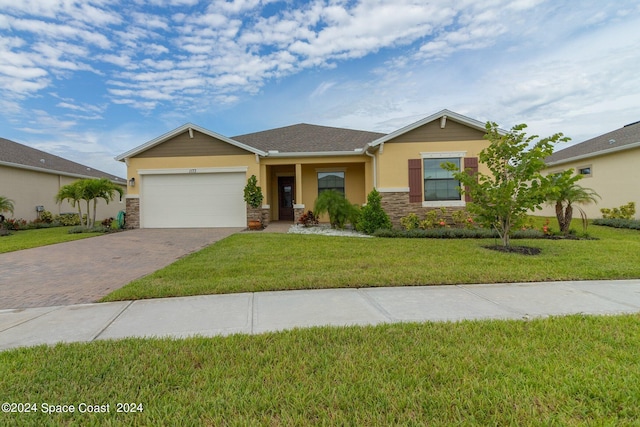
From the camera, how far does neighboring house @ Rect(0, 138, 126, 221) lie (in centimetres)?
1504

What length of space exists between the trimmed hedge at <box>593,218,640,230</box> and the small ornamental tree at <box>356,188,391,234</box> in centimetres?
944

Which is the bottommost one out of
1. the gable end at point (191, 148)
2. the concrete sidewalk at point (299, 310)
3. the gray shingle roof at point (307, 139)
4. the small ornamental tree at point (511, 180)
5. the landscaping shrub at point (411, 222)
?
the concrete sidewalk at point (299, 310)

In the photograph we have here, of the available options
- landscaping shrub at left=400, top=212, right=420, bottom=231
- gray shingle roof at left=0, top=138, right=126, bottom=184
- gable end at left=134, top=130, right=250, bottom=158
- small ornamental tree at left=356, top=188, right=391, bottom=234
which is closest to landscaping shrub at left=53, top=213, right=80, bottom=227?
gray shingle roof at left=0, top=138, right=126, bottom=184

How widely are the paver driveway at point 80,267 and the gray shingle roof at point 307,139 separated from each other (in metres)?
6.71

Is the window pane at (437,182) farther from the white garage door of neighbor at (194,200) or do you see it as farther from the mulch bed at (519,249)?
the white garage door of neighbor at (194,200)

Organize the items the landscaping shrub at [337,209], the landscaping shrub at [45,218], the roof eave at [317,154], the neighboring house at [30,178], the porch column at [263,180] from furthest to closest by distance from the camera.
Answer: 1. the landscaping shrub at [45,218]
2. the neighboring house at [30,178]
3. the porch column at [263,180]
4. the roof eave at [317,154]
5. the landscaping shrub at [337,209]

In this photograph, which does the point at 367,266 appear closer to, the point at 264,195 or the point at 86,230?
the point at 264,195

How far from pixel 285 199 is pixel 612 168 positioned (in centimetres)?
1616

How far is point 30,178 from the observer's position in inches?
636

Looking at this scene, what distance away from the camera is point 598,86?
1368 centimetres

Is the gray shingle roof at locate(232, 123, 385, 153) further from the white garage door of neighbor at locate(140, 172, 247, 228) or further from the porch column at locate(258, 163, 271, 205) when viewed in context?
the white garage door of neighbor at locate(140, 172, 247, 228)

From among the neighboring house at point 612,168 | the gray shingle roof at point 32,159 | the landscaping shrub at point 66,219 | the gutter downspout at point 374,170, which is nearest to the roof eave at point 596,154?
the neighboring house at point 612,168

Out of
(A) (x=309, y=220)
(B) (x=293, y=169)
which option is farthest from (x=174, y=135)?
(A) (x=309, y=220)

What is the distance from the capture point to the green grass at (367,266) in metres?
4.76
